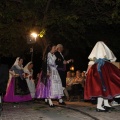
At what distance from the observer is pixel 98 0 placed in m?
14.8

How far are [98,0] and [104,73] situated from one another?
6.52 m

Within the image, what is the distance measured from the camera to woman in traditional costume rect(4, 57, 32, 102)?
12.3 meters

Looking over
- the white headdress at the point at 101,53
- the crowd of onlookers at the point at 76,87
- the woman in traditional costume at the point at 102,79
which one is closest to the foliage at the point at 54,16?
the crowd of onlookers at the point at 76,87

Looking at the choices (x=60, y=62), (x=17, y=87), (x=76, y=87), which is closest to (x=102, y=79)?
(x=60, y=62)

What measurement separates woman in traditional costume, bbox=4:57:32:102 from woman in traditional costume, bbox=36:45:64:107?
1.91 meters

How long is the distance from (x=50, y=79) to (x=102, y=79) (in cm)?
210

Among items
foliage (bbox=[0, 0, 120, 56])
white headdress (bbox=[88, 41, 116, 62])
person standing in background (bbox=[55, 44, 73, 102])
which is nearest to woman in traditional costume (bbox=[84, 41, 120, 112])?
white headdress (bbox=[88, 41, 116, 62])

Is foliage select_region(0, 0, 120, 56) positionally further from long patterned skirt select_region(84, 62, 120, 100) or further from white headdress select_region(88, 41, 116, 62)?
long patterned skirt select_region(84, 62, 120, 100)

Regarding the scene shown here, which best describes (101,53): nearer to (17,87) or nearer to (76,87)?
(17,87)

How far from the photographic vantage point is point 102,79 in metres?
8.94

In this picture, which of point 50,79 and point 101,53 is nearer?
point 101,53

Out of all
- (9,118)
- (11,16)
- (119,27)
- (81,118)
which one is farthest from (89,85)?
(119,27)

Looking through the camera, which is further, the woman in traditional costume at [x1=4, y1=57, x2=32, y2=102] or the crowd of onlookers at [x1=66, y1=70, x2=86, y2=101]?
the crowd of onlookers at [x1=66, y1=70, x2=86, y2=101]

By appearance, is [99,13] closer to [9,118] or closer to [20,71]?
[20,71]
